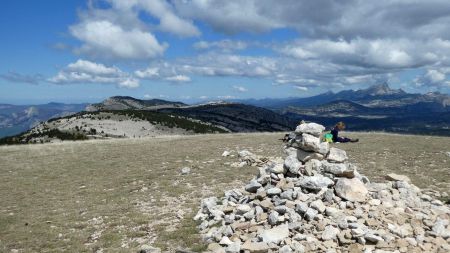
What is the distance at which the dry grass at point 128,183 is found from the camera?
16453 mm

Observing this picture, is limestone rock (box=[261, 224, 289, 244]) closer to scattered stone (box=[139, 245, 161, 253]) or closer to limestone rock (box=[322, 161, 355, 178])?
scattered stone (box=[139, 245, 161, 253])

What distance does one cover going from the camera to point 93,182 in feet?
86.4

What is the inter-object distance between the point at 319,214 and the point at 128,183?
1384 centimetres

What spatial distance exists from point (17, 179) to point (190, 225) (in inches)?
650

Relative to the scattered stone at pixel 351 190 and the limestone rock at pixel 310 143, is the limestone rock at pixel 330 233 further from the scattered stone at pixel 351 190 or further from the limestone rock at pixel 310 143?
the limestone rock at pixel 310 143

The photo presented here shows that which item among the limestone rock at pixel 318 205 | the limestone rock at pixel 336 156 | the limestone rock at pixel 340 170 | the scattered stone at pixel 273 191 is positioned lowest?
the limestone rock at pixel 318 205

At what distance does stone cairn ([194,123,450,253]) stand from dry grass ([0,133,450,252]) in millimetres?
1784

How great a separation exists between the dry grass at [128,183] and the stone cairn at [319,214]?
5.85 feet

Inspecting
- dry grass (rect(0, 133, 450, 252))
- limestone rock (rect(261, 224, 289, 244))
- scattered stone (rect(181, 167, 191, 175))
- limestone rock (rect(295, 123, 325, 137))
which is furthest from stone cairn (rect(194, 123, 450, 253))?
scattered stone (rect(181, 167, 191, 175))

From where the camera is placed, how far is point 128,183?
2552 cm

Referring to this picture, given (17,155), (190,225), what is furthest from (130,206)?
(17,155)

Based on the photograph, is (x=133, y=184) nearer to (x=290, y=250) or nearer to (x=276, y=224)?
(x=276, y=224)

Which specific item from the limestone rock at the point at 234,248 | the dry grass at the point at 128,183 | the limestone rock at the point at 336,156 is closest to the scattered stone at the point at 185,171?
the dry grass at the point at 128,183

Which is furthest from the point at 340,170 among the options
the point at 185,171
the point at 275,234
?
the point at 185,171
